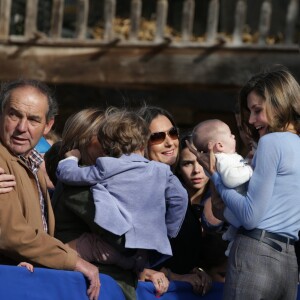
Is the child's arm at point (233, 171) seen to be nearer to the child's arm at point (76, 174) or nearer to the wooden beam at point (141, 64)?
the child's arm at point (76, 174)

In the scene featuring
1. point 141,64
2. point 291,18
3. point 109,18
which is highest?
point 291,18

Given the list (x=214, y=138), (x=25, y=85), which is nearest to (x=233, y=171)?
(x=214, y=138)

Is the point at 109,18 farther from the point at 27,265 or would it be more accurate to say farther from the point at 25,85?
the point at 27,265

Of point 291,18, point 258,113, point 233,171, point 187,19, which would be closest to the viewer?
point 233,171

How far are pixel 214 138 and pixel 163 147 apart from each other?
1.54 feet

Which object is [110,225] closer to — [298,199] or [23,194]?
[23,194]

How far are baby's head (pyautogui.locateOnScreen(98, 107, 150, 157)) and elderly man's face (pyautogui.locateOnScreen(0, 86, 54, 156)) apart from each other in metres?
0.30

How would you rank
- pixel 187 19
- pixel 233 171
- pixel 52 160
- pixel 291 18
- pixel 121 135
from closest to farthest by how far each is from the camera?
pixel 233 171 < pixel 121 135 < pixel 52 160 < pixel 291 18 < pixel 187 19

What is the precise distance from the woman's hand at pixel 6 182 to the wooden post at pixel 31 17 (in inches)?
240

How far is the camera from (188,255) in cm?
552

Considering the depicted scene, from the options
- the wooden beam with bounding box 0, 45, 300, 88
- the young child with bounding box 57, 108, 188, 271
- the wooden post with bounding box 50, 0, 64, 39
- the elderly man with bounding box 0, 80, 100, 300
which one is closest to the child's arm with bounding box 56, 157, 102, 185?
the young child with bounding box 57, 108, 188, 271

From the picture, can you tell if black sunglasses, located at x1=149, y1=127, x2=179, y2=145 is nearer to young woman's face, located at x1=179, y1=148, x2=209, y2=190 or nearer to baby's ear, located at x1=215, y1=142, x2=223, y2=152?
young woman's face, located at x1=179, y1=148, x2=209, y2=190

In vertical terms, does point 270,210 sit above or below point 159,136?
below

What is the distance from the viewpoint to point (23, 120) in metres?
4.96
